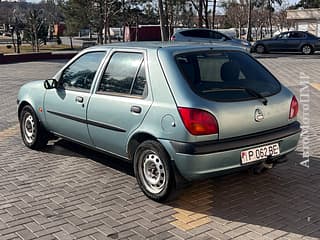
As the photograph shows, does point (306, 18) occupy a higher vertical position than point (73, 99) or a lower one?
higher

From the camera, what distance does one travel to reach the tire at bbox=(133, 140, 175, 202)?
407 cm

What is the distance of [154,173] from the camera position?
4.32 meters

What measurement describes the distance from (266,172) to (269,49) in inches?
943

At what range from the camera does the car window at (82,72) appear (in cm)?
509

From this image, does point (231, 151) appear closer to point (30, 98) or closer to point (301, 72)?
point (30, 98)

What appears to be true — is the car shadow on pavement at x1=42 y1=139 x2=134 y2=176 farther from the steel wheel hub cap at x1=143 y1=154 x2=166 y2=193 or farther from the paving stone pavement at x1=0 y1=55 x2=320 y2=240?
the steel wheel hub cap at x1=143 y1=154 x2=166 y2=193

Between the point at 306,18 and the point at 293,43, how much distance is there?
20.5 m

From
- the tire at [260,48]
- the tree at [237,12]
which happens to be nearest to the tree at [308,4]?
the tree at [237,12]

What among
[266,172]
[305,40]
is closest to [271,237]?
[266,172]

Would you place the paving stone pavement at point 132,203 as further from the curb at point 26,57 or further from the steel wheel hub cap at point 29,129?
the curb at point 26,57

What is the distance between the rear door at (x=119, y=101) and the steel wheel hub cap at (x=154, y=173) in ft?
1.16

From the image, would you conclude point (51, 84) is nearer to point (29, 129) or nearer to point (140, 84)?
point (29, 129)

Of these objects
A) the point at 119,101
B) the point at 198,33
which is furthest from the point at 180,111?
the point at 198,33

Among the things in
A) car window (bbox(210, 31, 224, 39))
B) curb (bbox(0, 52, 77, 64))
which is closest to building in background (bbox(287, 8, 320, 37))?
car window (bbox(210, 31, 224, 39))
